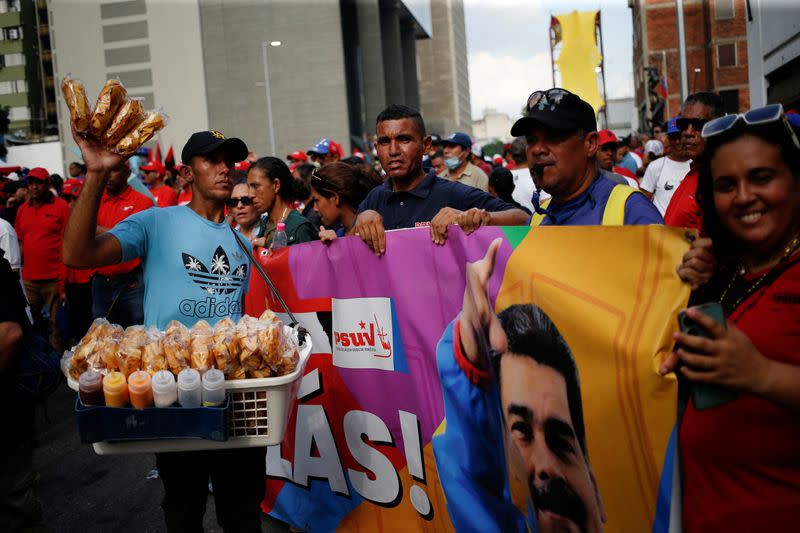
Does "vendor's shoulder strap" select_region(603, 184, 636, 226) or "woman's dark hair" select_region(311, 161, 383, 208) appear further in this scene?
"woman's dark hair" select_region(311, 161, 383, 208)

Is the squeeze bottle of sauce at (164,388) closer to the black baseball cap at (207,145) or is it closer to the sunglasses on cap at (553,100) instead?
the black baseball cap at (207,145)

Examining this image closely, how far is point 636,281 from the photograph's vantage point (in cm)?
251

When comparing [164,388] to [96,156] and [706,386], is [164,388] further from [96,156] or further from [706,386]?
[706,386]

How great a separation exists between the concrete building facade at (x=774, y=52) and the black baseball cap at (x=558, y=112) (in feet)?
39.0

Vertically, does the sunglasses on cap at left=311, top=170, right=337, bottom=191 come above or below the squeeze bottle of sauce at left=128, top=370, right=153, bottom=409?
above

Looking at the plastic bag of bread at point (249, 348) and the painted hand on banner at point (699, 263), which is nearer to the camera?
the painted hand on banner at point (699, 263)

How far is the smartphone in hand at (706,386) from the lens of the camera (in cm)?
186

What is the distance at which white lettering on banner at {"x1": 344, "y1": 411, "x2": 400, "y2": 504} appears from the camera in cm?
378

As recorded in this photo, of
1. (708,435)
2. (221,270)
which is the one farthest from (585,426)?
(221,270)

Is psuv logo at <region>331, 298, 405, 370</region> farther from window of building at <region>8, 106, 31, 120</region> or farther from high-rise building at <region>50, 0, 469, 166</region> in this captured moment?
window of building at <region>8, 106, 31, 120</region>

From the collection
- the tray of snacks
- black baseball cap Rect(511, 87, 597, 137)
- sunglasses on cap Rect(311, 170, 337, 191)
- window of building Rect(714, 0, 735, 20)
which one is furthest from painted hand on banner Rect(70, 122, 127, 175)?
window of building Rect(714, 0, 735, 20)

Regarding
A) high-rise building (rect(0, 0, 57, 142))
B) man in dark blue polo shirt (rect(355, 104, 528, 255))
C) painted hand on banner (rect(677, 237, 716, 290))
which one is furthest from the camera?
high-rise building (rect(0, 0, 57, 142))

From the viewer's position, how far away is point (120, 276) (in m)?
6.37

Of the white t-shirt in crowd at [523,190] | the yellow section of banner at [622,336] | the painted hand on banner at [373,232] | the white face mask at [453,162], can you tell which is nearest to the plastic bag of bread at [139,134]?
the painted hand on banner at [373,232]
